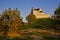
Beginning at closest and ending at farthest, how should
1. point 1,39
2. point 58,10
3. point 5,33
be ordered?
point 1,39
point 5,33
point 58,10

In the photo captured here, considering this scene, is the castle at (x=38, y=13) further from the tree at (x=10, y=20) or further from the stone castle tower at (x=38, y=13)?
the tree at (x=10, y=20)

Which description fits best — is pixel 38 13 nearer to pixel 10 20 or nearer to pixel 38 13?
pixel 38 13

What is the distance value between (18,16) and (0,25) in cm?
357

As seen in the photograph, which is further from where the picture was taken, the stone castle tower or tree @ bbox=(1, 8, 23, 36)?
the stone castle tower

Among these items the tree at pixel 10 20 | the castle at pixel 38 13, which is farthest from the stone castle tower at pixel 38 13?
the tree at pixel 10 20

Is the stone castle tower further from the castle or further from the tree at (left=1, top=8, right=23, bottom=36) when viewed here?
the tree at (left=1, top=8, right=23, bottom=36)

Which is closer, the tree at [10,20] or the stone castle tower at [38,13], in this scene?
the tree at [10,20]

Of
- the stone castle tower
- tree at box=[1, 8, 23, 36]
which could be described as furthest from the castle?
tree at box=[1, 8, 23, 36]

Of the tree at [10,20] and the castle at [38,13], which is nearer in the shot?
the tree at [10,20]

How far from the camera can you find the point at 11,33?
1097 inches

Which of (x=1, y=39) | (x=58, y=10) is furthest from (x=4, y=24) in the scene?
(x=58, y=10)

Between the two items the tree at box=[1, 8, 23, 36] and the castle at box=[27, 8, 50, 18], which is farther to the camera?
the castle at box=[27, 8, 50, 18]

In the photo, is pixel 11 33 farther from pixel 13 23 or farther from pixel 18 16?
pixel 18 16

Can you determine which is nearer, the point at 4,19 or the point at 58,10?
the point at 4,19
